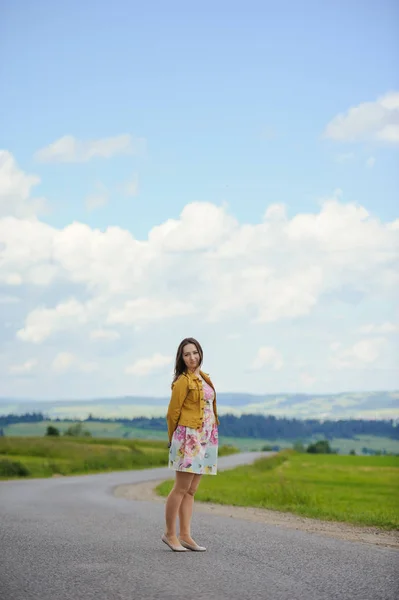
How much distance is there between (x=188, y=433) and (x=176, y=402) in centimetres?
34

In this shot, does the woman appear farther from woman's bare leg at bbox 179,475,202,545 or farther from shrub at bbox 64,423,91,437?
shrub at bbox 64,423,91,437

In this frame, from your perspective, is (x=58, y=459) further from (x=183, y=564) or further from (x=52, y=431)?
(x=183, y=564)

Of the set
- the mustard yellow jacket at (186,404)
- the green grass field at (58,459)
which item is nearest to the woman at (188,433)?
the mustard yellow jacket at (186,404)

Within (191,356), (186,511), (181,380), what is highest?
(191,356)

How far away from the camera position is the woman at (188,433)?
880 centimetres

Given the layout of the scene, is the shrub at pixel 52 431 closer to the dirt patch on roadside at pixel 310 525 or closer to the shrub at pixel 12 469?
the shrub at pixel 12 469

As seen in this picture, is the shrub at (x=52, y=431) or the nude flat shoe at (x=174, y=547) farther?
the shrub at (x=52, y=431)

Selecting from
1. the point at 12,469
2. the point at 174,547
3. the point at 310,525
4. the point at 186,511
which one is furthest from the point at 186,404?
the point at 12,469

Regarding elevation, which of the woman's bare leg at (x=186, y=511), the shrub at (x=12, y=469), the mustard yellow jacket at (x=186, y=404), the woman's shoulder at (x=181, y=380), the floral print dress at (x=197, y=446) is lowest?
the shrub at (x=12, y=469)

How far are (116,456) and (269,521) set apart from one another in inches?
1511

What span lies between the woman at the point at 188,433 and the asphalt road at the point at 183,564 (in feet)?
1.19

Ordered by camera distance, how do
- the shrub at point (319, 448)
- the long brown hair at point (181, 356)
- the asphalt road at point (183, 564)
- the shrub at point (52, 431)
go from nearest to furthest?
the asphalt road at point (183, 564) < the long brown hair at point (181, 356) < the shrub at point (52, 431) < the shrub at point (319, 448)

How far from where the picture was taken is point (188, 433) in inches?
347

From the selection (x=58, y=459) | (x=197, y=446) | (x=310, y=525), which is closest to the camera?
(x=197, y=446)
